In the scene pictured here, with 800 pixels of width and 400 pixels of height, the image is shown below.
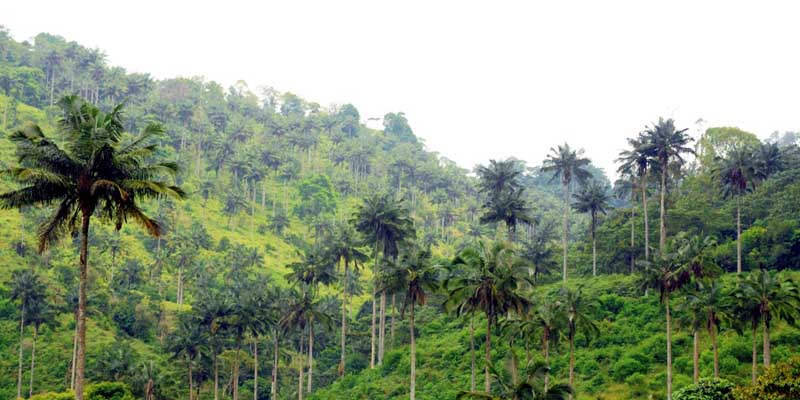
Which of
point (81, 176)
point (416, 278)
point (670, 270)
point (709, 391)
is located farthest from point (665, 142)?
point (81, 176)

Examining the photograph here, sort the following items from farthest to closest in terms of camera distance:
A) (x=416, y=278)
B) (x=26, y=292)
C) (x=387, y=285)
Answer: (x=26, y=292)
(x=387, y=285)
(x=416, y=278)

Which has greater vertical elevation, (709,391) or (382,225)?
(382,225)

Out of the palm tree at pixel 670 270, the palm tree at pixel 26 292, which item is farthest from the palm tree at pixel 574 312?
the palm tree at pixel 26 292

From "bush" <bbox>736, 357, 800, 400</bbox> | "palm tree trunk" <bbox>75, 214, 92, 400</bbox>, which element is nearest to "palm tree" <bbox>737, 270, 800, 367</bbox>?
"bush" <bbox>736, 357, 800, 400</bbox>

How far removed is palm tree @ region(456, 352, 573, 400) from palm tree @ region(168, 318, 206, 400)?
4585cm

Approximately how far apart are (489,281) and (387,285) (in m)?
16.8

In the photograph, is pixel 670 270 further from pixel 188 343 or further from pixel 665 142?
pixel 188 343

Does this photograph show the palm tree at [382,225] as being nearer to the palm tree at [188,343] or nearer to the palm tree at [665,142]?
the palm tree at [188,343]

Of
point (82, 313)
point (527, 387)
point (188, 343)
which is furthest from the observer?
point (188, 343)

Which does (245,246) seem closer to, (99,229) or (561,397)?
(99,229)

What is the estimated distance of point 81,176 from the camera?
1057 inches

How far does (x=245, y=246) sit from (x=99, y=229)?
24.9m

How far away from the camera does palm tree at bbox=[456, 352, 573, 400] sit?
34.3 metres

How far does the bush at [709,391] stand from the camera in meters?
38.5
